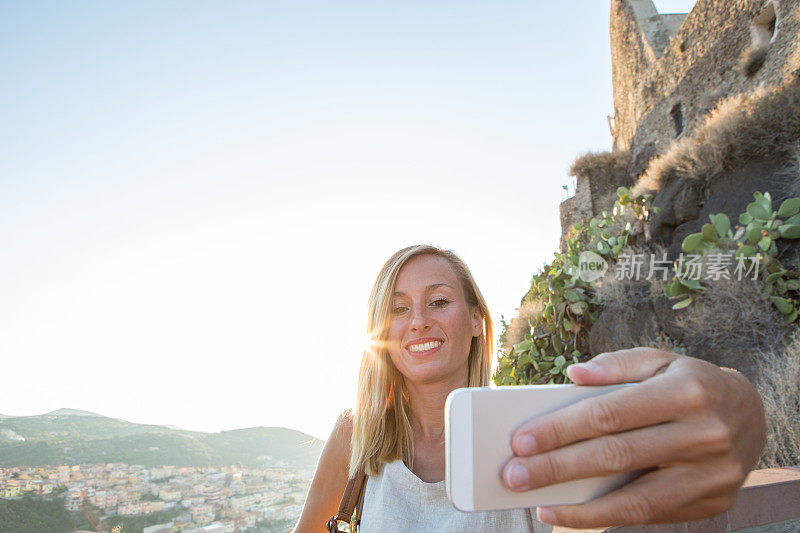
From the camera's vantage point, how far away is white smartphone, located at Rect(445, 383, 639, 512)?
69cm

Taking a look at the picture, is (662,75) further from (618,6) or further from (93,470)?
(93,470)

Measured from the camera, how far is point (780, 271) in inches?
162

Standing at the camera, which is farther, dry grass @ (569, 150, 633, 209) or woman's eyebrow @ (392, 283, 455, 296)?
dry grass @ (569, 150, 633, 209)

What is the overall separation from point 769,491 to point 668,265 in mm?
4241

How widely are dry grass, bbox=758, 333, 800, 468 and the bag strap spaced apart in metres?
2.43

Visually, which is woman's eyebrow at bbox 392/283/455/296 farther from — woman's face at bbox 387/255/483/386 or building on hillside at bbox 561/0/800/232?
building on hillside at bbox 561/0/800/232

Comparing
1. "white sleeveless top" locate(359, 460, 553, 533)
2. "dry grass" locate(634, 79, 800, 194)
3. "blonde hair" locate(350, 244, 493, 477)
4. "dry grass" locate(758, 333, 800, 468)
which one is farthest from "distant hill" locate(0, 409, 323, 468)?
"dry grass" locate(634, 79, 800, 194)

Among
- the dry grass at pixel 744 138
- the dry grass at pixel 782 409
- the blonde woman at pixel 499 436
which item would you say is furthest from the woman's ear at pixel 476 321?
the dry grass at pixel 744 138

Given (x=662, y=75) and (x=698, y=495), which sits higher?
(x=662, y=75)

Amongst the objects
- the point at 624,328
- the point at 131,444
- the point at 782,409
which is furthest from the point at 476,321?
the point at 624,328

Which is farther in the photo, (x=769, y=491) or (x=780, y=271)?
(x=780, y=271)

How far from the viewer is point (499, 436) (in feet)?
2.29

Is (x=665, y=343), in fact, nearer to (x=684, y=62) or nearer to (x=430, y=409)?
(x=430, y=409)

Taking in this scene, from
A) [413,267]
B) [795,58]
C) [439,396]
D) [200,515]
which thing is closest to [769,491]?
[439,396]
